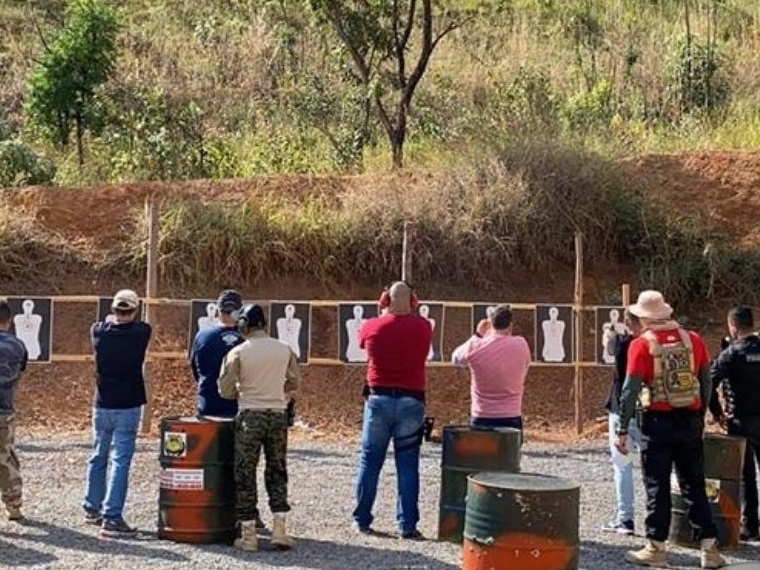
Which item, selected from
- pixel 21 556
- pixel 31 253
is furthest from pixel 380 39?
pixel 21 556

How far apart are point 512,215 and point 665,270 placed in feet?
7.64

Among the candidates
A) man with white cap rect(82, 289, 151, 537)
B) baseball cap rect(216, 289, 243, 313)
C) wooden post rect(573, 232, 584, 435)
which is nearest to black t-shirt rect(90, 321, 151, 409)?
man with white cap rect(82, 289, 151, 537)

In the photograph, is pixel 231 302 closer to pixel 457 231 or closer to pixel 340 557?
pixel 340 557

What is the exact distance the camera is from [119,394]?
978cm

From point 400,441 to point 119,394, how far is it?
2.13 meters

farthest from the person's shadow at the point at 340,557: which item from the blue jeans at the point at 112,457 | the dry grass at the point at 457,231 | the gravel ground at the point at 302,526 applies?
the dry grass at the point at 457,231

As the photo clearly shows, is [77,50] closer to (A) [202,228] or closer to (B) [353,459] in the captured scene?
(A) [202,228]

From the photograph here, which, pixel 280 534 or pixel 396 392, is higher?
pixel 396 392

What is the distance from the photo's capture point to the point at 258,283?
1847cm

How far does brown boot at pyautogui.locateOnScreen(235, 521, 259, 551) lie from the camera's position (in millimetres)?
9211

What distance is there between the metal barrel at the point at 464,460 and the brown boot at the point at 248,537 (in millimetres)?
1406

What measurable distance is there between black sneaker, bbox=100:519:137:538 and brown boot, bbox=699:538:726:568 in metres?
4.12

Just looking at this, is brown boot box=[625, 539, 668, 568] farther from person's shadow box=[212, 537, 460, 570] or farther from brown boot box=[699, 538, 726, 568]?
person's shadow box=[212, 537, 460, 570]

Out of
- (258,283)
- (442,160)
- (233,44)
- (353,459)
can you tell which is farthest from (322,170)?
(233,44)
